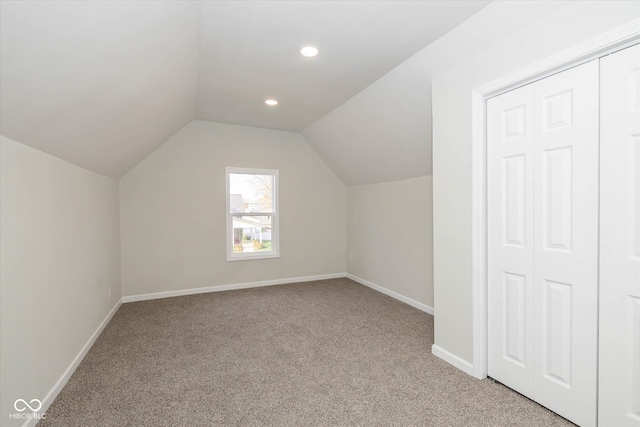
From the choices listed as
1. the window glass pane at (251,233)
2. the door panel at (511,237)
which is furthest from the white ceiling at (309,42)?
the window glass pane at (251,233)

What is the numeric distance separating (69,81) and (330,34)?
1.69m

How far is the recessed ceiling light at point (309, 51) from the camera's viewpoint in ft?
8.53

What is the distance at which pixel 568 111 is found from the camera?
6.07ft

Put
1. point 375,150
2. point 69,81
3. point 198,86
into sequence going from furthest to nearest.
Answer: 1. point 375,150
2. point 198,86
3. point 69,81

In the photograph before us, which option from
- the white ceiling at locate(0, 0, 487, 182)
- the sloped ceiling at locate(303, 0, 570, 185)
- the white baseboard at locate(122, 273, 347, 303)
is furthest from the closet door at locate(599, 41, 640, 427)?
the white baseboard at locate(122, 273, 347, 303)

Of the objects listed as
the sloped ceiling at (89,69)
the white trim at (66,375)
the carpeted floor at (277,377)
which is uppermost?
the sloped ceiling at (89,69)

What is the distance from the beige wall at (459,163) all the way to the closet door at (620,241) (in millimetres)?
385

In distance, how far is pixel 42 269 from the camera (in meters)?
2.04

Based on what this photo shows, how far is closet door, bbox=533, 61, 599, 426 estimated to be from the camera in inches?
69.1

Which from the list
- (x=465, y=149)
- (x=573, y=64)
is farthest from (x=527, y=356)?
(x=573, y=64)

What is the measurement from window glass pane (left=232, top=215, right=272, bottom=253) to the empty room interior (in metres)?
1.43

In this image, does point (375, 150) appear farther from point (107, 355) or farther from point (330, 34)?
point (107, 355)

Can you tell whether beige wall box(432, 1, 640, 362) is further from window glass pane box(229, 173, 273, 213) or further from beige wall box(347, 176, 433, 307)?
window glass pane box(229, 173, 273, 213)

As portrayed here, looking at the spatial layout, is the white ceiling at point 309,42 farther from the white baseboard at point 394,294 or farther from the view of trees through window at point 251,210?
the white baseboard at point 394,294
